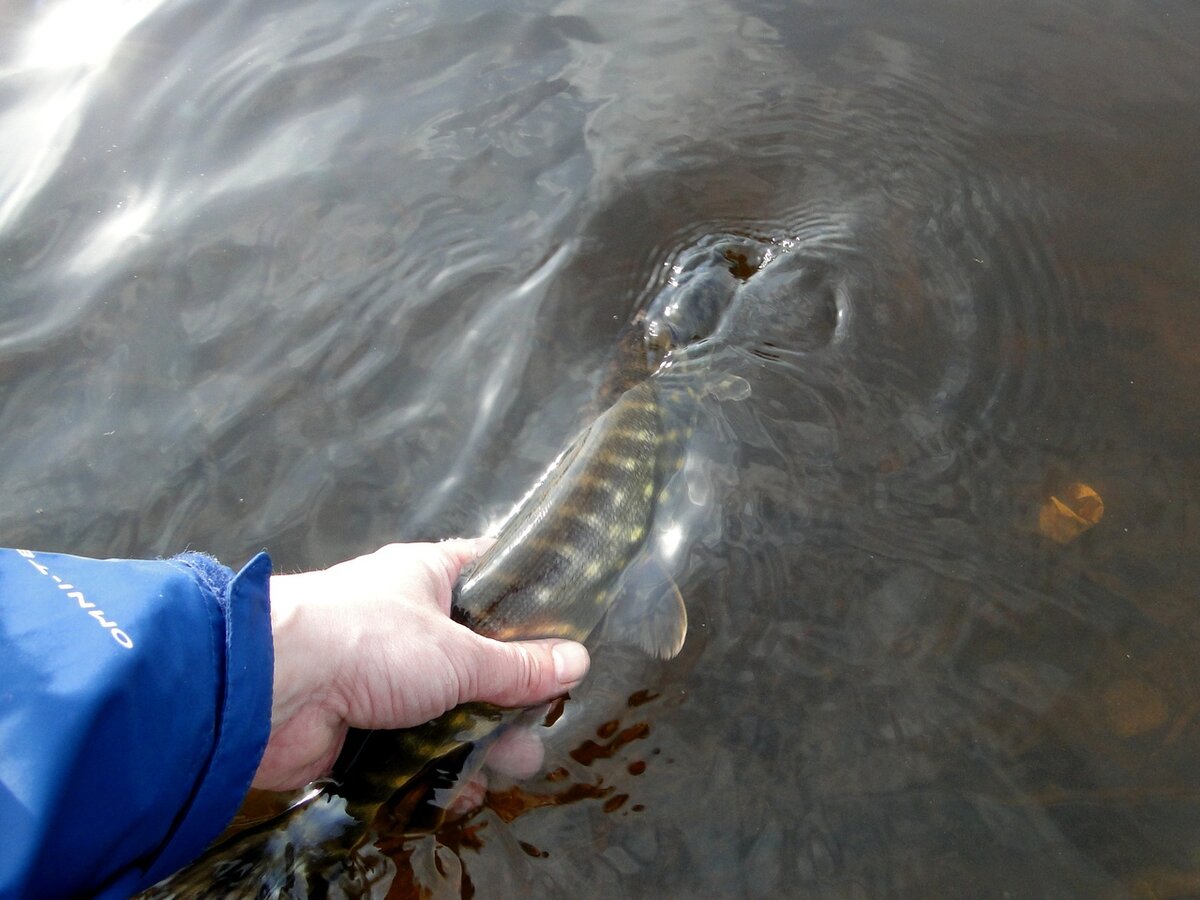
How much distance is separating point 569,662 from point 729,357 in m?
1.52

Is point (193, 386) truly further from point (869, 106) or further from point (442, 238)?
point (869, 106)

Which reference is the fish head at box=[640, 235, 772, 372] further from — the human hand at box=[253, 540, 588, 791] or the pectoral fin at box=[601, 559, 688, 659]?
the human hand at box=[253, 540, 588, 791]

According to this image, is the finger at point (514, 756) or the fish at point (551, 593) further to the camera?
the finger at point (514, 756)

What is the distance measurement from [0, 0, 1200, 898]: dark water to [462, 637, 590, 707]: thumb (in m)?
0.15

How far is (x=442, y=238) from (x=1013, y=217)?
242cm

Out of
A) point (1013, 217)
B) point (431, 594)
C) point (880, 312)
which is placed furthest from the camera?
point (1013, 217)

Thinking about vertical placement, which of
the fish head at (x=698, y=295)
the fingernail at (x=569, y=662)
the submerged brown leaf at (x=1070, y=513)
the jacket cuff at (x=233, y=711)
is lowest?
the submerged brown leaf at (x=1070, y=513)

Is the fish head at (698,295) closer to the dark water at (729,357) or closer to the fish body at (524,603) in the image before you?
the dark water at (729,357)

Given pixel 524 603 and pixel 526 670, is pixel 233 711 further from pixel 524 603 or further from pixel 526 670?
pixel 524 603

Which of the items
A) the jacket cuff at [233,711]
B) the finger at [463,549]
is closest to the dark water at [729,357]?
the finger at [463,549]

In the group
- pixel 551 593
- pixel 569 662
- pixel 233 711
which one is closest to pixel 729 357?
pixel 551 593

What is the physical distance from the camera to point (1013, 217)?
379 cm

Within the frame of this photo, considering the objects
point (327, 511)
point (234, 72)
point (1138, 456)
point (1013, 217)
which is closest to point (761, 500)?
point (1138, 456)

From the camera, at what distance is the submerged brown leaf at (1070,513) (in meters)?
2.89
